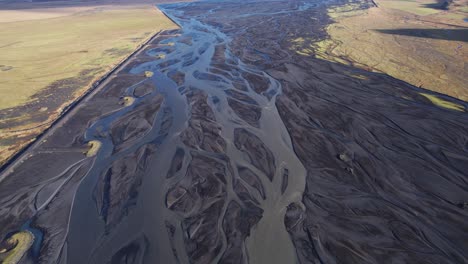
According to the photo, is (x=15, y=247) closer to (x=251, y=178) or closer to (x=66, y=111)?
(x=251, y=178)

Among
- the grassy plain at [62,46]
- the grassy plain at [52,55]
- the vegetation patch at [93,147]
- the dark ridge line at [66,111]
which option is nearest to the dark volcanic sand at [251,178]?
the vegetation patch at [93,147]

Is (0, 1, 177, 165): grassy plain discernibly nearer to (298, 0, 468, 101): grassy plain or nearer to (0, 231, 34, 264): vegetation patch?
(0, 231, 34, 264): vegetation patch

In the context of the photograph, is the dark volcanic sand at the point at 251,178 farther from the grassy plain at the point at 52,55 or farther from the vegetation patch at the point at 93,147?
the grassy plain at the point at 52,55

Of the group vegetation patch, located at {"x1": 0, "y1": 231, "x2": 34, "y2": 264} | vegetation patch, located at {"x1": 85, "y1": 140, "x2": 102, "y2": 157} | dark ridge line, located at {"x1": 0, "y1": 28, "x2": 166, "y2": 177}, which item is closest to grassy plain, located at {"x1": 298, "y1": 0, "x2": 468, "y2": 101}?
dark ridge line, located at {"x1": 0, "y1": 28, "x2": 166, "y2": 177}

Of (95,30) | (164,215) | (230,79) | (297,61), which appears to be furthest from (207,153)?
(95,30)

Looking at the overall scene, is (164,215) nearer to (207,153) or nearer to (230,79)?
(207,153)

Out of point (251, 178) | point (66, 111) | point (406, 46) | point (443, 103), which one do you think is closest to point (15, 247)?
point (251, 178)
